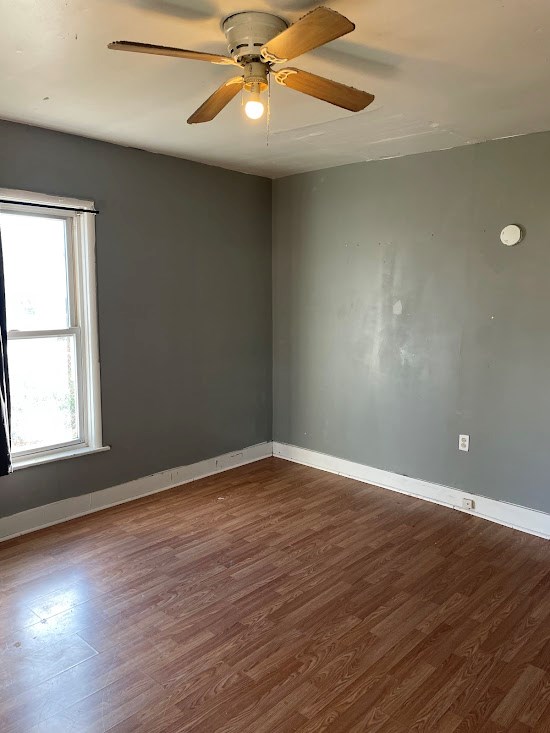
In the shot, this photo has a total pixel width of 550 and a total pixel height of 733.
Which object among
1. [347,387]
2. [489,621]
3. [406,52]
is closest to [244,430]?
[347,387]

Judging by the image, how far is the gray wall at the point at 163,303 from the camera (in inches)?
131

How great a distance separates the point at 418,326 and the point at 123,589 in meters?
2.51

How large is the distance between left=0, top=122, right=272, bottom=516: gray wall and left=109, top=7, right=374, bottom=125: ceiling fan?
4.89 feet

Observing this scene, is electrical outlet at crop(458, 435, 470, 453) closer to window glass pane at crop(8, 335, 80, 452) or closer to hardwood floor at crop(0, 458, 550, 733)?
hardwood floor at crop(0, 458, 550, 733)

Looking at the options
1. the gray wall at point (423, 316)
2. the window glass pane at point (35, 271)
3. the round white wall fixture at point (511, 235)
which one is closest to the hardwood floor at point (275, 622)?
the gray wall at point (423, 316)

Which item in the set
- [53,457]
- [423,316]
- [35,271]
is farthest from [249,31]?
[53,457]

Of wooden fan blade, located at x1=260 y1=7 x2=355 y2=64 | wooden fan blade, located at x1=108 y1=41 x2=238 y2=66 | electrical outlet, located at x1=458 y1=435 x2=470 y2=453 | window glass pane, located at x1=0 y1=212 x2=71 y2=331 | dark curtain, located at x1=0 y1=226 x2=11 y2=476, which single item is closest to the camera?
wooden fan blade, located at x1=260 y1=7 x2=355 y2=64

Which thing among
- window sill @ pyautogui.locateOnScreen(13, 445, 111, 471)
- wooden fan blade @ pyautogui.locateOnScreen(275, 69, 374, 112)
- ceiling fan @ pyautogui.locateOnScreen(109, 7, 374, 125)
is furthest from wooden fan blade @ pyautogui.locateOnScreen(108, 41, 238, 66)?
window sill @ pyautogui.locateOnScreen(13, 445, 111, 471)

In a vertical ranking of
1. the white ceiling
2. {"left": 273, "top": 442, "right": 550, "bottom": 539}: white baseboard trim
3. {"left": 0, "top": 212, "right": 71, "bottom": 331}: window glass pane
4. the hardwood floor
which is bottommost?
the hardwood floor

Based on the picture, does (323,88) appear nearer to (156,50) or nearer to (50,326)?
(156,50)

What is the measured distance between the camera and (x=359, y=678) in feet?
6.85

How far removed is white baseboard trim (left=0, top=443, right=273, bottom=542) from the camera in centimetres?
328

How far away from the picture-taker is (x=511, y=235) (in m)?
3.28

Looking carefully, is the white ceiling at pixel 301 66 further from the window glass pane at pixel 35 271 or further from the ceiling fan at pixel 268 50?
the window glass pane at pixel 35 271
